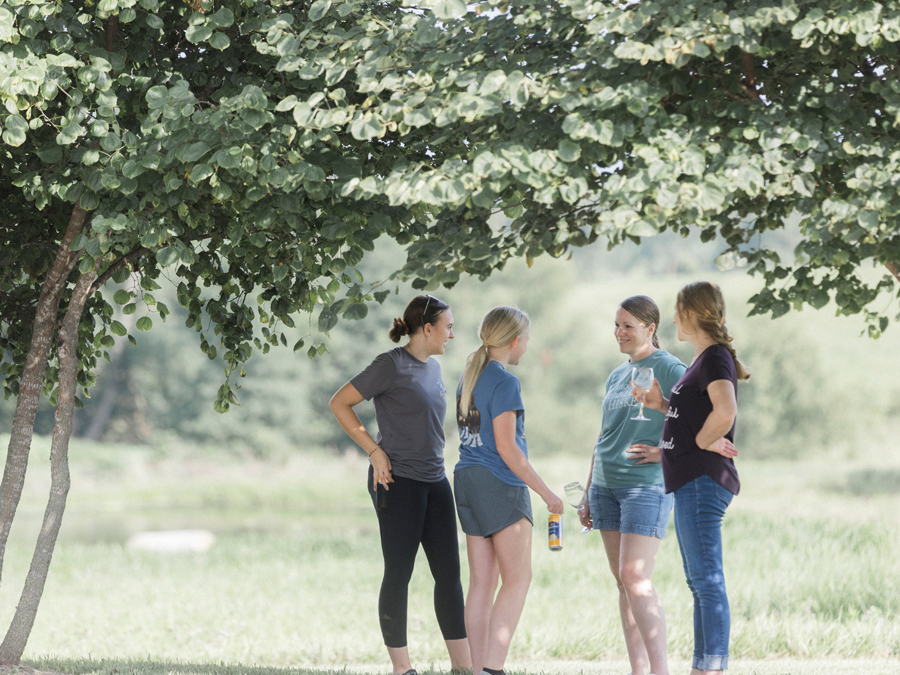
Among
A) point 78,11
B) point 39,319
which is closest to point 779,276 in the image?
point 78,11

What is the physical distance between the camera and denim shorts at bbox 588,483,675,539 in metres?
3.72

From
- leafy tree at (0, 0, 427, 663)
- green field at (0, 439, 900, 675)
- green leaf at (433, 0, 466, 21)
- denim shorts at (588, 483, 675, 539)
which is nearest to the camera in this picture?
green leaf at (433, 0, 466, 21)

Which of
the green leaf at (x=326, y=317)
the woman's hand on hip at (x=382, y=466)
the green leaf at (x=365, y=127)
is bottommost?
the woman's hand on hip at (x=382, y=466)

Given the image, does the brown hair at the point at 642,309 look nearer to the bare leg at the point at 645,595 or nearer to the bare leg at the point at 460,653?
the bare leg at the point at 645,595

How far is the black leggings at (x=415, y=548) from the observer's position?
4047mm

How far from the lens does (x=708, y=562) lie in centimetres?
340

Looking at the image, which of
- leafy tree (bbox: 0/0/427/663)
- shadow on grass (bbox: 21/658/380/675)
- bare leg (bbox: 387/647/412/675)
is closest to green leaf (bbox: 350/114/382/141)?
leafy tree (bbox: 0/0/427/663)

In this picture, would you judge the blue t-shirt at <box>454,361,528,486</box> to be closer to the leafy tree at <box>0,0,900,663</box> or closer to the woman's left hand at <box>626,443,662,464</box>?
the woman's left hand at <box>626,443,662,464</box>

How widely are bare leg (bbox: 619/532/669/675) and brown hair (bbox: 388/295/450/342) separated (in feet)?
4.24

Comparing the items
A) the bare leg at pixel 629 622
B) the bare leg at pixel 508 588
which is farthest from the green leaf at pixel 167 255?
the bare leg at pixel 629 622

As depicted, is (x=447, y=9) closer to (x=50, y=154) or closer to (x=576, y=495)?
(x=50, y=154)

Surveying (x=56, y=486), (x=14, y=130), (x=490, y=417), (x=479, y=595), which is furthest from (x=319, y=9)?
(x=56, y=486)

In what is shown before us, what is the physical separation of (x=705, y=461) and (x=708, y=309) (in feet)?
1.93

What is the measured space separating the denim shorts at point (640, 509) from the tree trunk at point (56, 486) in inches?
103
